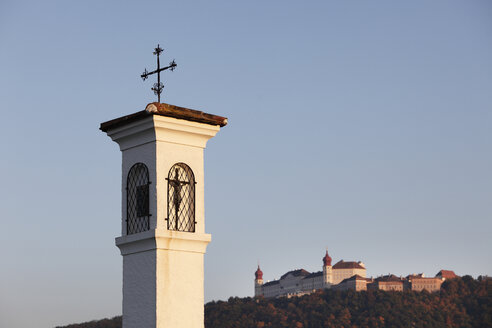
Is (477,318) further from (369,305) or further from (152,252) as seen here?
(152,252)

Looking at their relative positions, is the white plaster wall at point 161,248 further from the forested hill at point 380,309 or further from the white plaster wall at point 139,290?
the forested hill at point 380,309

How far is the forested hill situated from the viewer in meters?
170

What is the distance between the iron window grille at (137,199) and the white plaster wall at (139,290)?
39cm

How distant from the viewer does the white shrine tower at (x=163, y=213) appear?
11.0 m

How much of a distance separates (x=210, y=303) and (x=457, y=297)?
6040 centimetres

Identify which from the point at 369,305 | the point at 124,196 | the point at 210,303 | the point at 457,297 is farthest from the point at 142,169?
the point at 457,297

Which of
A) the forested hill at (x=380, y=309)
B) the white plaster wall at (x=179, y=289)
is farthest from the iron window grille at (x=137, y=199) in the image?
the forested hill at (x=380, y=309)

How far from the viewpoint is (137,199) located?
11.5 metres

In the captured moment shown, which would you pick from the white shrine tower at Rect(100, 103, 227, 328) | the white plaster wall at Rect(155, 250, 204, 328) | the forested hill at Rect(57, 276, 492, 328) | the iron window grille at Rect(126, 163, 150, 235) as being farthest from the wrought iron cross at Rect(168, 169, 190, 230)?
the forested hill at Rect(57, 276, 492, 328)

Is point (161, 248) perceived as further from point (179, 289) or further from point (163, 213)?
point (179, 289)

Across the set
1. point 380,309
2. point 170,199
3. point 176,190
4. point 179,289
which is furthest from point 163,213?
point 380,309

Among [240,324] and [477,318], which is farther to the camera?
[477,318]

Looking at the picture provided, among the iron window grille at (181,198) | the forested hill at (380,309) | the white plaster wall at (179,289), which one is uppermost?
the forested hill at (380,309)

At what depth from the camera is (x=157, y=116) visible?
10977 mm
